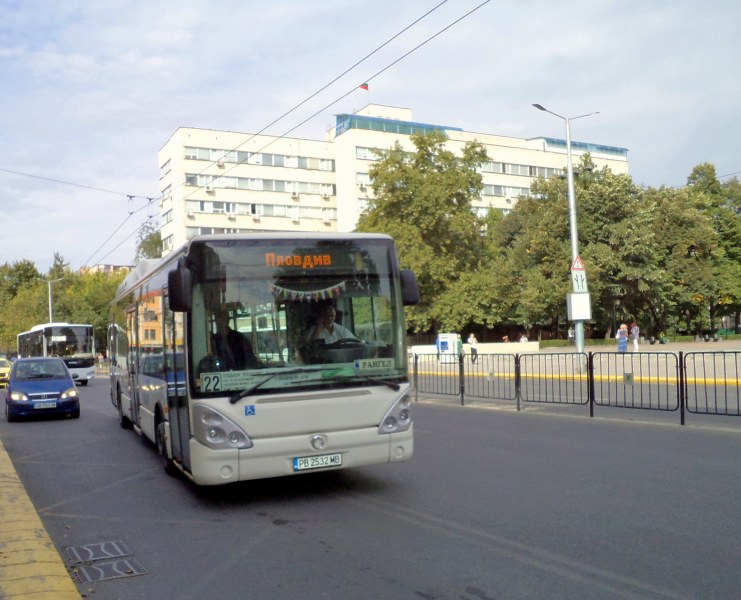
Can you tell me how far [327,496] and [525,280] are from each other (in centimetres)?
4689

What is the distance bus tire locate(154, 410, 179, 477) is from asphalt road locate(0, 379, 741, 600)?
0.15m

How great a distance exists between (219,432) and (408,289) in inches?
97.1

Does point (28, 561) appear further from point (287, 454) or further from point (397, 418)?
point (397, 418)

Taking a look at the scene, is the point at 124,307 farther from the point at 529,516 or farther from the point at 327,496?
the point at 529,516

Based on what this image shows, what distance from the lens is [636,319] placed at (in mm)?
56875

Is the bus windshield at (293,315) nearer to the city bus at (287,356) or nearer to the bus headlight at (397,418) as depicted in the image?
the city bus at (287,356)

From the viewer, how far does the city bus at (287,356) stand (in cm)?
724

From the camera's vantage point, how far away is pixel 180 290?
23.4 ft

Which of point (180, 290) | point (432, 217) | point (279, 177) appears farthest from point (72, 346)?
point (279, 177)

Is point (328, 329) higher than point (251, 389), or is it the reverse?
point (328, 329)

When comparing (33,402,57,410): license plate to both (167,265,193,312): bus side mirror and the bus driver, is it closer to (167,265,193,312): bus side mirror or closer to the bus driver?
(167,265,193,312): bus side mirror

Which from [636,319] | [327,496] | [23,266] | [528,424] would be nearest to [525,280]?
[636,319]

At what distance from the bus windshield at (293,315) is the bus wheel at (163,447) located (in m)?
2.67

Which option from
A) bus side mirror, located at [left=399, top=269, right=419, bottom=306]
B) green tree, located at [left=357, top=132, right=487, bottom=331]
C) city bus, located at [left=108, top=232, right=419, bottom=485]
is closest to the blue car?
city bus, located at [left=108, top=232, right=419, bottom=485]
